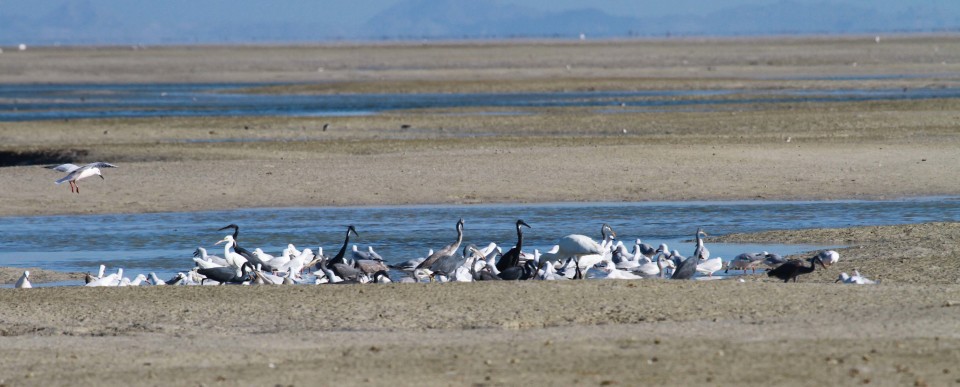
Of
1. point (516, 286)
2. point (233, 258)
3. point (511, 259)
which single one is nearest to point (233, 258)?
point (233, 258)

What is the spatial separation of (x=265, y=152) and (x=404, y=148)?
2.40 m

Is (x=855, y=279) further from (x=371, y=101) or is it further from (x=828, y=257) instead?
(x=371, y=101)

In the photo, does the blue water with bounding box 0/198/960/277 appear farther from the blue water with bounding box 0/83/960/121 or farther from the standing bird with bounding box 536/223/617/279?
the blue water with bounding box 0/83/960/121

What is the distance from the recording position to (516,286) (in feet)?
31.8

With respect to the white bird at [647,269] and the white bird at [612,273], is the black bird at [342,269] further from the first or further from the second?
the white bird at [647,269]

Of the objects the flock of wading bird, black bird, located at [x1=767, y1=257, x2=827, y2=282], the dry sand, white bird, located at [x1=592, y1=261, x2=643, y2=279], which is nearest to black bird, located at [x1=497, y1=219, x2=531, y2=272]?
the flock of wading bird

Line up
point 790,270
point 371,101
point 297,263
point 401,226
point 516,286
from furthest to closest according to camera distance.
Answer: point 371,101, point 401,226, point 297,263, point 790,270, point 516,286

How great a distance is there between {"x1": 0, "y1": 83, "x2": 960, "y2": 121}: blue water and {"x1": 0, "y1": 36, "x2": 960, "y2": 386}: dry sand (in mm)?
2511

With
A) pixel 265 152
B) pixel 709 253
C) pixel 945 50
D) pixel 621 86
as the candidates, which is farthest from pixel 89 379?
pixel 945 50

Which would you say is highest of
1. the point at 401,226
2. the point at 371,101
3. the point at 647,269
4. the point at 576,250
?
the point at 371,101

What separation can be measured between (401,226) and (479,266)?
12.5 ft

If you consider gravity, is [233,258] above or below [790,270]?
above

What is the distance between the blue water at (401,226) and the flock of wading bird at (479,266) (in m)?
1.06

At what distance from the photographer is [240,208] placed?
1711 centimetres
